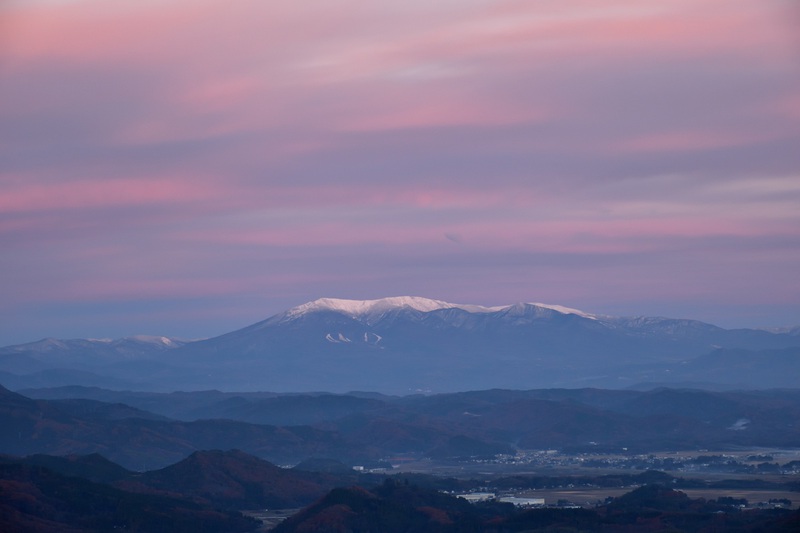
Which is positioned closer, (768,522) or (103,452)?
(768,522)

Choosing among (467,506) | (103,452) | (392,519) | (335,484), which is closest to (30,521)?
(392,519)

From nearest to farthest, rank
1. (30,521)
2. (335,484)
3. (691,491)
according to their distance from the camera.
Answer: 1. (30,521)
2. (691,491)
3. (335,484)

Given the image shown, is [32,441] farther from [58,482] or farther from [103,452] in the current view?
[58,482]

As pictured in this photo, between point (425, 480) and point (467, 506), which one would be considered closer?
point (467, 506)

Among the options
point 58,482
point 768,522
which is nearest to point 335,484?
point 58,482

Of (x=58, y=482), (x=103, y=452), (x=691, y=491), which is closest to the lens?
(x=58, y=482)

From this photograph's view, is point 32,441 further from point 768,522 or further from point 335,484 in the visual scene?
point 768,522

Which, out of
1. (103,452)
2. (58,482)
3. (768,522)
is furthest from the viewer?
(103,452)

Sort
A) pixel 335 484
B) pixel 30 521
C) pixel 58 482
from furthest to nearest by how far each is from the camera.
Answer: pixel 335 484 < pixel 58 482 < pixel 30 521
